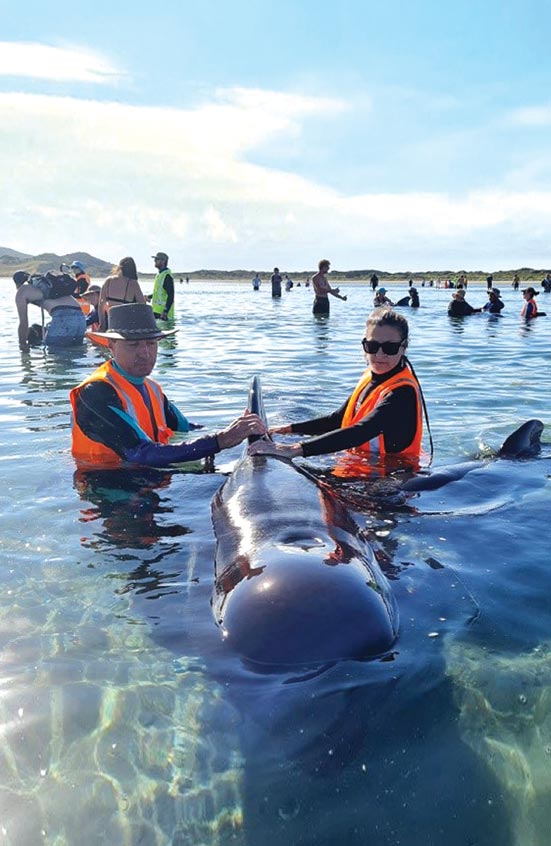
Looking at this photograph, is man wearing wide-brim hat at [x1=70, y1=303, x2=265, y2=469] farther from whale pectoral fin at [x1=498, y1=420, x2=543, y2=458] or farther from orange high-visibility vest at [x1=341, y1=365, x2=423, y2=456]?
whale pectoral fin at [x1=498, y1=420, x2=543, y2=458]

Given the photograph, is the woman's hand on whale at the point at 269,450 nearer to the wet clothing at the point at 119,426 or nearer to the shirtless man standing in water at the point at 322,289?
the wet clothing at the point at 119,426

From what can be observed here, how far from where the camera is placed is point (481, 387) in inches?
548

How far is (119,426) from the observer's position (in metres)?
6.54

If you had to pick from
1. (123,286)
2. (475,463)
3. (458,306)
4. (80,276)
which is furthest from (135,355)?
(458,306)

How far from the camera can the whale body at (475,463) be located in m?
7.03

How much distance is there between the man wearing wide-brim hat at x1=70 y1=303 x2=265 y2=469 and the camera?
6.40 metres

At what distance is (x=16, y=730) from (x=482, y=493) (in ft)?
15.8

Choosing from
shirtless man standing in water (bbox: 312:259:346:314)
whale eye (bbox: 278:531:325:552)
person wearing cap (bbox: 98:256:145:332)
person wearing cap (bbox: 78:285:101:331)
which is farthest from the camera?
shirtless man standing in water (bbox: 312:259:346:314)

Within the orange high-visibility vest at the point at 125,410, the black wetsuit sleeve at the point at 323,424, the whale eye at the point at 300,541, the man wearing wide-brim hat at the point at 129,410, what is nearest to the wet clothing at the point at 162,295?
the black wetsuit sleeve at the point at 323,424

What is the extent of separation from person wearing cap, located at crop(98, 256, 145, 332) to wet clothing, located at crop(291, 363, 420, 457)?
725cm

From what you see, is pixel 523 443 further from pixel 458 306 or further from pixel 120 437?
pixel 458 306

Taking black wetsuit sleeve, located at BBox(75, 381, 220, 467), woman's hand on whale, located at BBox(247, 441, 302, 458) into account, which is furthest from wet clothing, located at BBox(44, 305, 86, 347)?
woman's hand on whale, located at BBox(247, 441, 302, 458)

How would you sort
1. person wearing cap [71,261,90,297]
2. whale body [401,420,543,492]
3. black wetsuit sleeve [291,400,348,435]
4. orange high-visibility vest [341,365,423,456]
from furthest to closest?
person wearing cap [71,261,90,297] → black wetsuit sleeve [291,400,348,435] → orange high-visibility vest [341,365,423,456] → whale body [401,420,543,492]

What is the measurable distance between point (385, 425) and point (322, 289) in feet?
80.7
